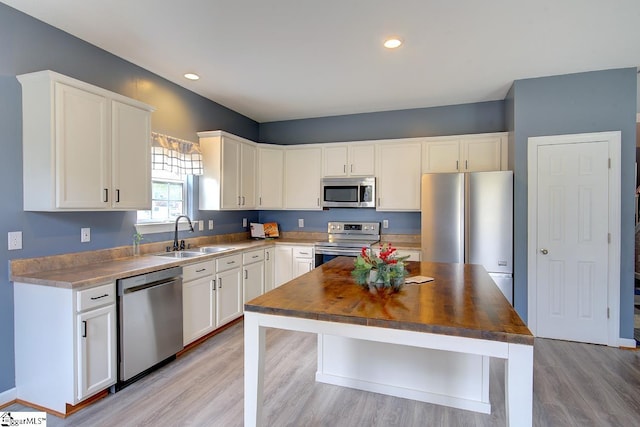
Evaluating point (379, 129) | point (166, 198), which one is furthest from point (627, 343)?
point (166, 198)

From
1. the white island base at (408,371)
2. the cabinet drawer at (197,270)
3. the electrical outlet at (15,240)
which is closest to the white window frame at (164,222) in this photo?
the cabinet drawer at (197,270)

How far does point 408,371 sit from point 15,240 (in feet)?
9.21

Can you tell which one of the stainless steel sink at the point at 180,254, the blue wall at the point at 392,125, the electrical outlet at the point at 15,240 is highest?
the blue wall at the point at 392,125

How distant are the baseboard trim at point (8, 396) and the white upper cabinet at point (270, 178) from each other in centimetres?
303

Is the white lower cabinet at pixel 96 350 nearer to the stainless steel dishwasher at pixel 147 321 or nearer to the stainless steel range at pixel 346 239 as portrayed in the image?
the stainless steel dishwasher at pixel 147 321

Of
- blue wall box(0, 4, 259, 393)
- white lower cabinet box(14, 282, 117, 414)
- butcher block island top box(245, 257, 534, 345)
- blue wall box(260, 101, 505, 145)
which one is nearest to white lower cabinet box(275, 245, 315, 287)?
blue wall box(0, 4, 259, 393)

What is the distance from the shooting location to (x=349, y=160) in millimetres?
4559

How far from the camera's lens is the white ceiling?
2.25 meters

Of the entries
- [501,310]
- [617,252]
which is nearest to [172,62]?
[501,310]

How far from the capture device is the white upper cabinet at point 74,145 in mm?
2252

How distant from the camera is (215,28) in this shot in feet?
8.23

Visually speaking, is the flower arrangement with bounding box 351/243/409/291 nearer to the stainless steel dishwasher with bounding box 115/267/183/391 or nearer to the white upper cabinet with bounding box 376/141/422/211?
the stainless steel dishwasher with bounding box 115/267/183/391

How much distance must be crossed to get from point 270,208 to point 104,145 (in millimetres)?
2488

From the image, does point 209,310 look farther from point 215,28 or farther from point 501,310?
point 501,310
